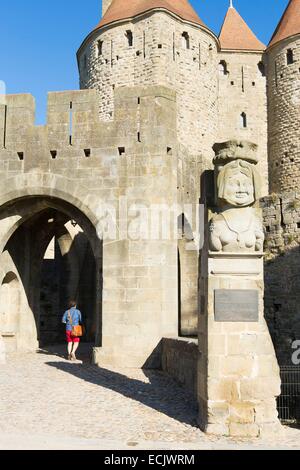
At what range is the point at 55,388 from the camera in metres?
7.36

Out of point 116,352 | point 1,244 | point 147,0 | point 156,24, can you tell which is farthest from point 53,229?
point 147,0

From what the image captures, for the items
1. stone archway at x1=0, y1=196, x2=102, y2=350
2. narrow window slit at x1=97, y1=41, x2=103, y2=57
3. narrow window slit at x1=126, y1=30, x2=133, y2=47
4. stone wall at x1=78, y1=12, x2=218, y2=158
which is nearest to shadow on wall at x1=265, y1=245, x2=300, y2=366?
stone archway at x1=0, y1=196, x2=102, y2=350

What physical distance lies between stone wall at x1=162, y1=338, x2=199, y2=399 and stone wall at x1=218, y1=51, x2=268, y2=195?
69.8 ft

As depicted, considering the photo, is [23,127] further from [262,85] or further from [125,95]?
[262,85]

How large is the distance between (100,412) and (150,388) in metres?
1.65

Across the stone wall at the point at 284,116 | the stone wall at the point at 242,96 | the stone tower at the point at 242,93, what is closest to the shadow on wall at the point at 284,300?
the stone wall at the point at 284,116

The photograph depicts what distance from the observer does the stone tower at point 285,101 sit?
86.4ft

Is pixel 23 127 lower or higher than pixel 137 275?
higher

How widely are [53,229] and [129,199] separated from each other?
405 cm

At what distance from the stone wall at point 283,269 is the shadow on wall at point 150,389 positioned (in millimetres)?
6195

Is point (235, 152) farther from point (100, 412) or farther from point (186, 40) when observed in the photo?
point (186, 40)

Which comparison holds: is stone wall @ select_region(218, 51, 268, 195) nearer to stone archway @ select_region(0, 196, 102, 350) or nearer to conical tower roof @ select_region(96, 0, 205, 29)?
conical tower roof @ select_region(96, 0, 205, 29)

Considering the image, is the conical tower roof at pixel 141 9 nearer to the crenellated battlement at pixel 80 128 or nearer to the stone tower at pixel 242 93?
the stone tower at pixel 242 93

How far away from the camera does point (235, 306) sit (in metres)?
5.17
